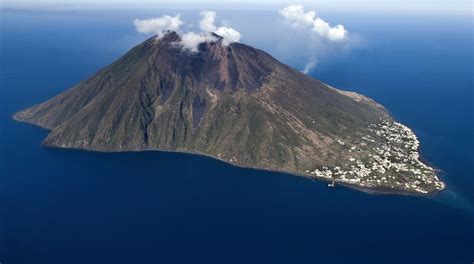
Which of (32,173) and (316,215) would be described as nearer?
(316,215)

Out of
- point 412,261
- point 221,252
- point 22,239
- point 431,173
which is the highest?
point 431,173

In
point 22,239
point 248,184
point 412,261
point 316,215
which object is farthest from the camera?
point 248,184

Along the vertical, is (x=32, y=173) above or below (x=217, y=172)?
below

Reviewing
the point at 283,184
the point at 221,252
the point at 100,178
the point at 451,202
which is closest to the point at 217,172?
the point at 283,184

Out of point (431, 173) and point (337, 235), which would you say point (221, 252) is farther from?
point (431, 173)

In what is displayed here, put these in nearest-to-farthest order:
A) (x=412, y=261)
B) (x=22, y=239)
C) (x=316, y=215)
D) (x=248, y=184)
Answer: (x=412, y=261), (x=22, y=239), (x=316, y=215), (x=248, y=184)

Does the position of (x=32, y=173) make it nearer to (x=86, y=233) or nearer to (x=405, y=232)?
(x=86, y=233)

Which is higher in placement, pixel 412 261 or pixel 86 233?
pixel 412 261

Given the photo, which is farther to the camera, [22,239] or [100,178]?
[100,178]

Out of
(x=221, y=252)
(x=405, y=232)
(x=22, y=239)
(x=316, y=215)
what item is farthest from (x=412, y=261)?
(x=22, y=239)
